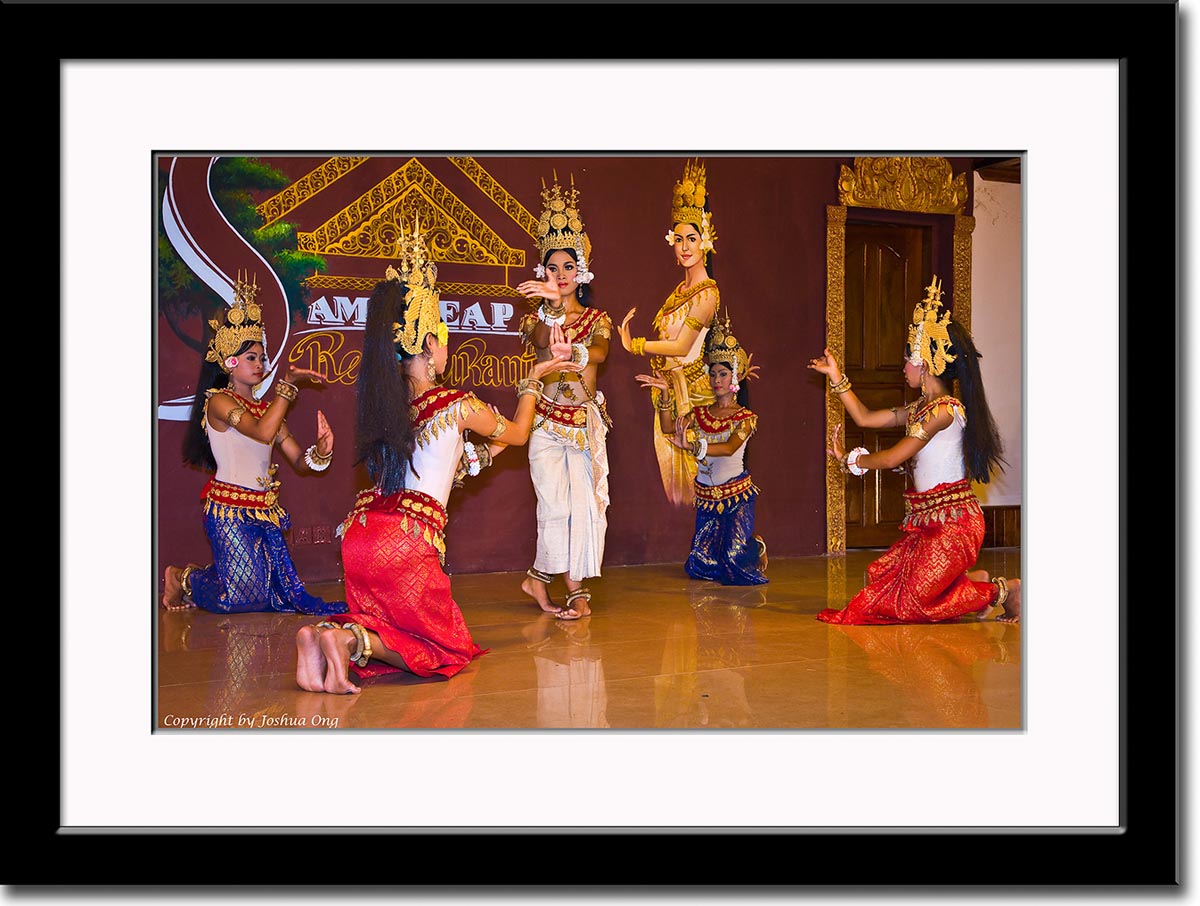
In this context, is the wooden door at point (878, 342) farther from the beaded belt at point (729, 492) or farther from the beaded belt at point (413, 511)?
the beaded belt at point (413, 511)

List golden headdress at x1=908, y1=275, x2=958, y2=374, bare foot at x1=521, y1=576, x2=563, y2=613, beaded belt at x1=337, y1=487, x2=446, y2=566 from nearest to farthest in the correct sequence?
1. beaded belt at x1=337, y1=487, x2=446, y2=566
2. golden headdress at x1=908, y1=275, x2=958, y2=374
3. bare foot at x1=521, y1=576, x2=563, y2=613

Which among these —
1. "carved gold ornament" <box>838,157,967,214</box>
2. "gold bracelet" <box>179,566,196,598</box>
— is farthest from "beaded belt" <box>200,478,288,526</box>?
"carved gold ornament" <box>838,157,967,214</box>

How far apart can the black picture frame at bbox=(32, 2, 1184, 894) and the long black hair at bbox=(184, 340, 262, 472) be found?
2849 millimetres

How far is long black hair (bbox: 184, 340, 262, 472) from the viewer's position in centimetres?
515

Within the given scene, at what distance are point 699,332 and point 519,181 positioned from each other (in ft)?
5.43

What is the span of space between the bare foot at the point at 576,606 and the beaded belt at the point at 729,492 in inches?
48.9

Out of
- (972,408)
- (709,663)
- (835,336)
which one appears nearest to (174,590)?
(709,663)

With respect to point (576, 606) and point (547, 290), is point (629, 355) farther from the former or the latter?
point (547, 290)

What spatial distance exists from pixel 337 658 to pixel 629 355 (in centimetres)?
383

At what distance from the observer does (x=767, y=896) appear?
232 cm

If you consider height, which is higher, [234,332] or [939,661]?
[234,332]

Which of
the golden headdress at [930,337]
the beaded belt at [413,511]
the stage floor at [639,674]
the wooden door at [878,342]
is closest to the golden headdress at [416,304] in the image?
the beaded belt at [413,511]

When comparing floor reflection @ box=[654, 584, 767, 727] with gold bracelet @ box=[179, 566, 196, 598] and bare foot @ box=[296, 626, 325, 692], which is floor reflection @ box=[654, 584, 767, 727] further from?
gold bracelet @ box=[179, 566, 196, 598]

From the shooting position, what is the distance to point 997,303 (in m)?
8.12
